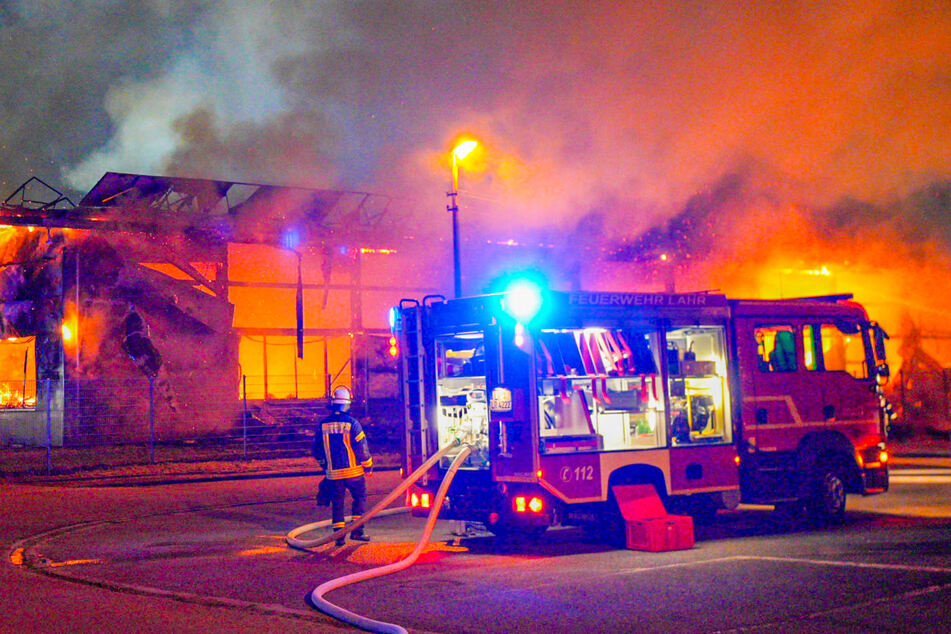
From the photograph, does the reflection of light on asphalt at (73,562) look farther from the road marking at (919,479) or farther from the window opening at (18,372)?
the window opening at (18,372)

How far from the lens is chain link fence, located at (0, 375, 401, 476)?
746 inches

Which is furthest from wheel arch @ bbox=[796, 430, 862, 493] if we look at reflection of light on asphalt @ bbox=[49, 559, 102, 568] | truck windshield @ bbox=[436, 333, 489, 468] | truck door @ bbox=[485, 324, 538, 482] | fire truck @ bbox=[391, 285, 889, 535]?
reflection of light on asphalt @ bbox=[49, 559, 102, 568]

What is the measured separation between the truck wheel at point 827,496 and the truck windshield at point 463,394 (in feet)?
12.6

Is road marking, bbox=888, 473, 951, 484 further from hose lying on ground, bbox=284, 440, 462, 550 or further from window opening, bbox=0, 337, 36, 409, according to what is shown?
window opening, bbox=0, 337, 36, 409

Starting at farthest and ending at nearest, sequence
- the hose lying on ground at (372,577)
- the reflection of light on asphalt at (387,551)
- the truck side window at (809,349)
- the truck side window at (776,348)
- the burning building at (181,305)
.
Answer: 1. the burning building at (181,305)
2. the truck side window at (809,349)
3. the truck side window at (776,348)
4. the reflection of light on asphalt at (387,551)
5. the hose lying on ground at (372,577)

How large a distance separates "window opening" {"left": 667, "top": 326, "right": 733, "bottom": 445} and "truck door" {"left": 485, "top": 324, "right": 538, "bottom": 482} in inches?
66.9

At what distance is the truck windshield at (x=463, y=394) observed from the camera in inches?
380

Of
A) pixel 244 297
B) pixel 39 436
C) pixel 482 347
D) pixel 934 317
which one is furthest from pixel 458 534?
pixel 934 317

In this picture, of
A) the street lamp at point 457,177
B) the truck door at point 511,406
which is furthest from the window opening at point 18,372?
the truck door at point 511,406

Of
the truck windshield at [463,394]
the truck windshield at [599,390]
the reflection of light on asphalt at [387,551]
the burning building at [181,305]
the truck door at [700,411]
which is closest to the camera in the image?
the reflection of light on asphalt at [387,551]

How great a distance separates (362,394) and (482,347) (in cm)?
1631

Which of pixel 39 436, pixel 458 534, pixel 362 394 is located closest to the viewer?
pixel 458 534

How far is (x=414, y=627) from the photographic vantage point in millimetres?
6023

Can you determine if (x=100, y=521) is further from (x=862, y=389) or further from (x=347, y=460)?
(x=862, y=389)
